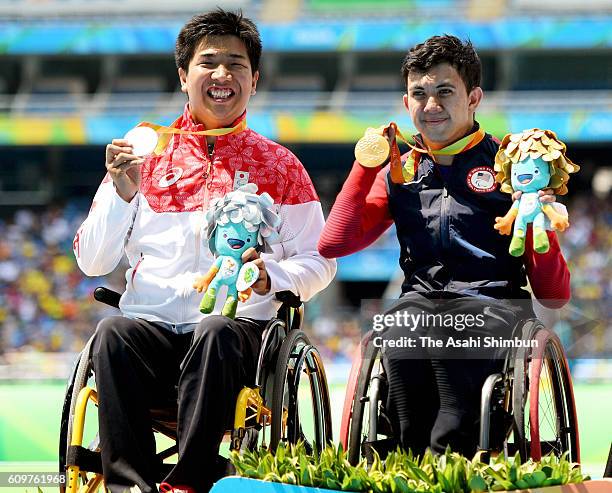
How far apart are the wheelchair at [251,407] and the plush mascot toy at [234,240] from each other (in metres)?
0.18

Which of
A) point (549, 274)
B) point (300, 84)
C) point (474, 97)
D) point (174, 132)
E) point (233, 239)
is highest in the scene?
point (300, 84)

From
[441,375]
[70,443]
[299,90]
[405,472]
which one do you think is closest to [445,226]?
[441,375]

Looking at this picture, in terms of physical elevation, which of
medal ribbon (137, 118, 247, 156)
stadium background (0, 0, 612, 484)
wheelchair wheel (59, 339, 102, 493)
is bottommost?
wheelchair wheel (59, 339, 102, 493)

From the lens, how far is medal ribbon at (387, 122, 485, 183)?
325 centimetres

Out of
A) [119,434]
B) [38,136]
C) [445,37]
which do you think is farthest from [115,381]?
[38,136]

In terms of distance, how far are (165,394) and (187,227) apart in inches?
20.7

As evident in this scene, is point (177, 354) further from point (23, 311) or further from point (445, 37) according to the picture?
point (23, 311)

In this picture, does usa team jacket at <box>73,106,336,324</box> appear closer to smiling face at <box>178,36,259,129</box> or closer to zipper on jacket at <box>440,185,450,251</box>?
smiling face at <box>178,36,259,129</box>

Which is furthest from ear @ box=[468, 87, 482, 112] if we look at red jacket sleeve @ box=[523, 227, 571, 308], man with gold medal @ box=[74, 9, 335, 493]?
man with gold medal @ box=[74, 9, 335, 493]

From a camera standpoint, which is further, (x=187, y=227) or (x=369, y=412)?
(x=187, y=227)

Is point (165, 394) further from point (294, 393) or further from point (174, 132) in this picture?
point (174, 132)

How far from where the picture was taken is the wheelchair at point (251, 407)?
115 inches

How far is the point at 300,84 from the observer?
56.4ft

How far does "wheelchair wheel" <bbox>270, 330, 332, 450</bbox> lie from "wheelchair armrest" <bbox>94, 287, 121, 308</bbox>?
22.9 inches
